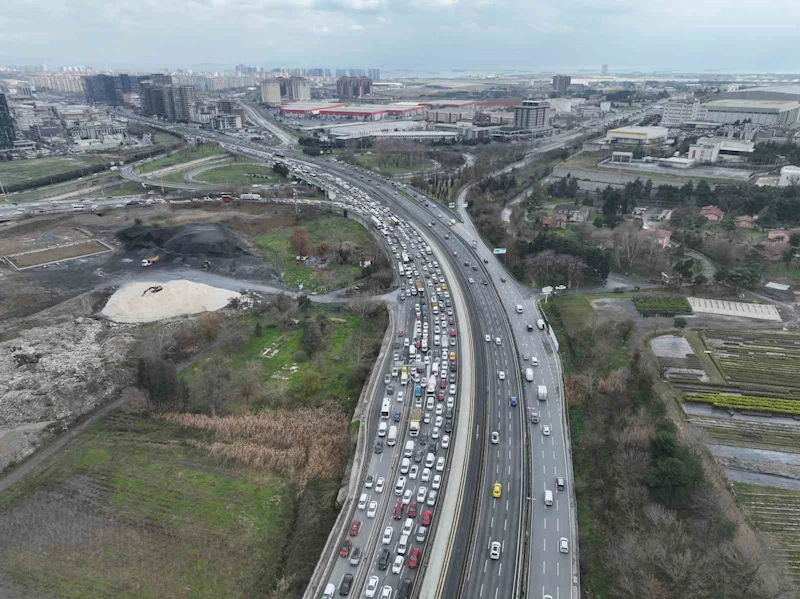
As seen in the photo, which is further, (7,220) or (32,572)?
(7,220)

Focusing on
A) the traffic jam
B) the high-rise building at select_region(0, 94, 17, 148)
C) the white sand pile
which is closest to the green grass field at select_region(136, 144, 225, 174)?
the high-rise building at select_region(0, 94, 17, 148)

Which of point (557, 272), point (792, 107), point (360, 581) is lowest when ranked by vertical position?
point (360, 581)

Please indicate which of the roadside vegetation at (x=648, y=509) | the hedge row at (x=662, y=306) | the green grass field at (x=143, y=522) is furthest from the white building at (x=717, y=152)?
the green grass field at (x=143, y=522)

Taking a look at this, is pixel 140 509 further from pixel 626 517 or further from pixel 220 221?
pixel 220 221

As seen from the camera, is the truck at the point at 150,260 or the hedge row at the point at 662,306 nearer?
the hedge row at the point at 662,306

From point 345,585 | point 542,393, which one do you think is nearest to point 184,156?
point 542,393

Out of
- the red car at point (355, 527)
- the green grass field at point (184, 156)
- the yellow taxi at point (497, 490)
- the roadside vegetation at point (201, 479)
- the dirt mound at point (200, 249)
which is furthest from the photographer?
the green grass field at point (184, 156)

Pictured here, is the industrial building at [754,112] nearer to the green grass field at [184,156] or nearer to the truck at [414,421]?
the green grass field at [184,156]

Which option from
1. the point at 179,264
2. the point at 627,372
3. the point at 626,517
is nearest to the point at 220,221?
the point at 179,264
